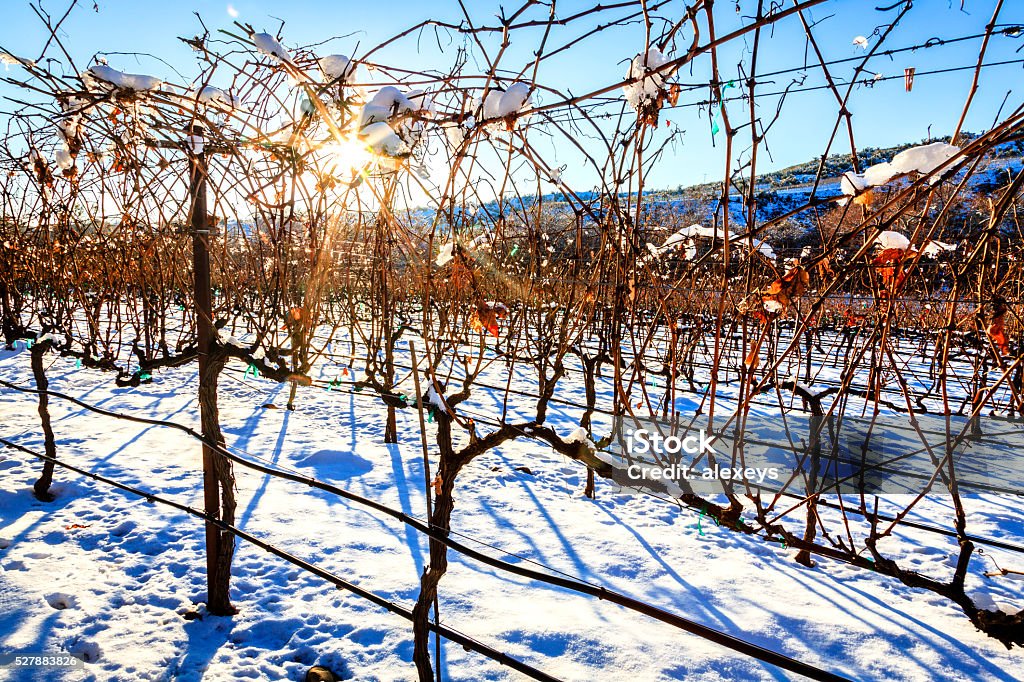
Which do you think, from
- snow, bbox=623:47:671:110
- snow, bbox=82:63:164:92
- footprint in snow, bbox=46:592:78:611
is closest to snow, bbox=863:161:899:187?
snow, bbox=623:47:671:110

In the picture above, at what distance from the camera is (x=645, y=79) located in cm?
108

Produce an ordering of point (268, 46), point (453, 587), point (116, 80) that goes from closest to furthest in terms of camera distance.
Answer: point (268, 46) < point (116, 80) < point (453, 587)

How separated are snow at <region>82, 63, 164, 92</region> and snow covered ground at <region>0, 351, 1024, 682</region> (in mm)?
1942

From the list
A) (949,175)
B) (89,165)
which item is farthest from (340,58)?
(89,165)

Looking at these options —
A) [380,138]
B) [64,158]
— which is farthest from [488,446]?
[64,158]

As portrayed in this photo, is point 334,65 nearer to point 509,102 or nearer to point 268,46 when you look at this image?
point 268,46

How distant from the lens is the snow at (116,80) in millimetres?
1439

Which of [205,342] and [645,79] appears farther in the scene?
[205,342]

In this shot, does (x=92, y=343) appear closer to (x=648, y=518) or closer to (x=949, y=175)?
(x=648, y=518)

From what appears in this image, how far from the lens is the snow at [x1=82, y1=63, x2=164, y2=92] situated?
1439 millimetres

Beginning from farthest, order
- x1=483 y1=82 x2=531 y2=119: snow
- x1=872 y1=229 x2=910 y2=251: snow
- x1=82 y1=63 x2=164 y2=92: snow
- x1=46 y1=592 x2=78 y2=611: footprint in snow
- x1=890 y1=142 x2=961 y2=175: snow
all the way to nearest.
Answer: x1=46 y1=592 x2=78 y2=611: footprint in snow
x1=82 y1=63 x2=164 y2=92: snow
x1=872 y1=229 x2=910 y2=251: snow
x1=483 y1=82 x2=531 y2=119: snow
x1=890 y1=142 x2=961 y2=175: snow

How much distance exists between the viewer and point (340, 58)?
125 centimetres

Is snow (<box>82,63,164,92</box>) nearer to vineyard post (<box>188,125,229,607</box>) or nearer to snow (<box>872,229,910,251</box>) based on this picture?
vineyard post (<box>188,125,229,607</box>)

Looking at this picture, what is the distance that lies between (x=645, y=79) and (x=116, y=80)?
53.2 inches
